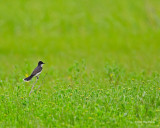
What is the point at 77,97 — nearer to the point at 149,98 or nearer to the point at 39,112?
the point at 39,112

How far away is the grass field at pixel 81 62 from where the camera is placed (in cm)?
691

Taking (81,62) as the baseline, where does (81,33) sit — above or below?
above

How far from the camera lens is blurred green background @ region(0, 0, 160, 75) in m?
16.9

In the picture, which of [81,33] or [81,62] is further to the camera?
[81,33]

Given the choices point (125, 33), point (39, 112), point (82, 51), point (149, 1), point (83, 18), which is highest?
point (149, 1)

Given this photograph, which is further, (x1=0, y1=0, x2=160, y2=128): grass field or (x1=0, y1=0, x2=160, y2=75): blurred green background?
(x1=0, y1=0, x2=160, y2=75): blurred green background

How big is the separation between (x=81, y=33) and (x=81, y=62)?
1302 centimetres

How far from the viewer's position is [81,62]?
11.9 metres

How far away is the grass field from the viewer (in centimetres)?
691

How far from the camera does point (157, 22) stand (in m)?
26.4

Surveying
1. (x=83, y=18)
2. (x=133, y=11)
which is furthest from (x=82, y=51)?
(x=133, y=11)

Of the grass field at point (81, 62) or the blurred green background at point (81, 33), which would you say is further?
the blurred green background at point (81, 33)

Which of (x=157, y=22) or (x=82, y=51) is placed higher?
(x=157, y=22)

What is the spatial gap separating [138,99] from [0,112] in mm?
3146
